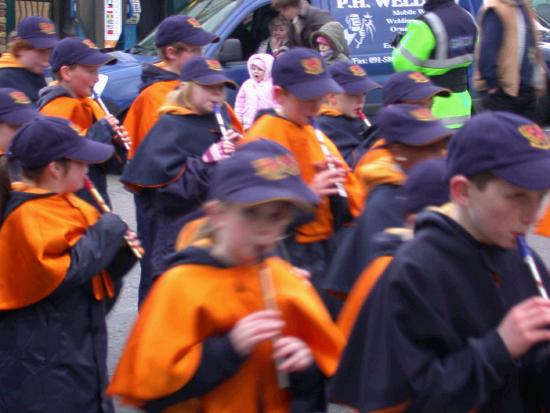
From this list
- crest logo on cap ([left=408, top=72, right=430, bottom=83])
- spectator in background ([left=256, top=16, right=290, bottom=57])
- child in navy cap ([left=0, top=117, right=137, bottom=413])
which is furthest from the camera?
spectator in background ([left=256, top=16, right=290, bottom=57])

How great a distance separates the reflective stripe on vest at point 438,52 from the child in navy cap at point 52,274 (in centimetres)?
314

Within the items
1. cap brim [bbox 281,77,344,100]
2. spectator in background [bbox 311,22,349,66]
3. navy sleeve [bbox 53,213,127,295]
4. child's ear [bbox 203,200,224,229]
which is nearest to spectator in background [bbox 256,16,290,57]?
spectator in background [bbox 311,22,349,66]

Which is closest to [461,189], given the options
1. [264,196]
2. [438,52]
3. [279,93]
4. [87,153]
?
[264,196]

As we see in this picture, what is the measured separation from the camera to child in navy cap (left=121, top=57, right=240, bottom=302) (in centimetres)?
537

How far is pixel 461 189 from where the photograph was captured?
242cm

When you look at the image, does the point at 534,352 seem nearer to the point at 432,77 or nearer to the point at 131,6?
the point at 432,77

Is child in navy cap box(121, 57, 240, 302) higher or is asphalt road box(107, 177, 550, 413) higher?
child in navy cap box(121, 57, 240, 302)

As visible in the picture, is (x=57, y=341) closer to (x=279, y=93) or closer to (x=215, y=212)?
(x=215, y=212)

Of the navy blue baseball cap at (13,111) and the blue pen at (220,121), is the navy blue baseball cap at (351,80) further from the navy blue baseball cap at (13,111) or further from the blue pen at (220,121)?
the navy blue baseball cap at (13,111)

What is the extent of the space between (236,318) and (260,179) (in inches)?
13.8

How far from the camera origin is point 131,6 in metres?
16.8

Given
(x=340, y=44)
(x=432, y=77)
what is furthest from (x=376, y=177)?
(x=340, y=44)

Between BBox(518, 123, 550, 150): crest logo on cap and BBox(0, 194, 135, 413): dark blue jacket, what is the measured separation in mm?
1976

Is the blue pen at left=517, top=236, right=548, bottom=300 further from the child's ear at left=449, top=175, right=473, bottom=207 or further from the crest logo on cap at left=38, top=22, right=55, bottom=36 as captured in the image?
the crest logo on cap at left=38, top=22, right=55, bottom=36
